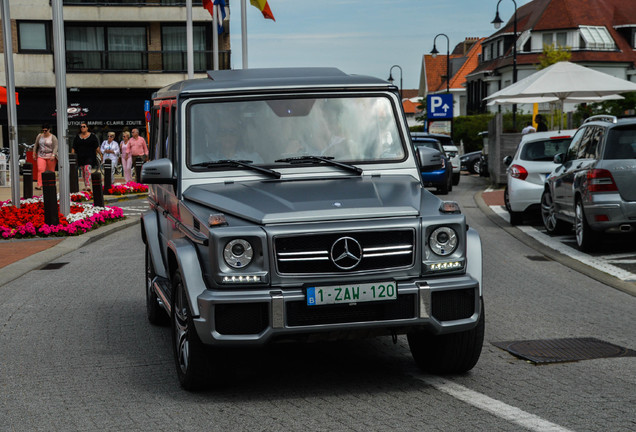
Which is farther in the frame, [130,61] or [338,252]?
[130,61]

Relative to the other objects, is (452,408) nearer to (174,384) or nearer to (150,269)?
(174,384)

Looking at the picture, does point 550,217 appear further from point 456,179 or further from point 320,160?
point 456,179

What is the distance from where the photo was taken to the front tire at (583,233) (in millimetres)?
12665

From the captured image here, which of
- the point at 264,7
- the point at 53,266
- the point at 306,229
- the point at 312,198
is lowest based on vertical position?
the point at 53,266

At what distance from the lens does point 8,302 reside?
955 cm

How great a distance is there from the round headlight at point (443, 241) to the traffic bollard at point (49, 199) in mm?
11414

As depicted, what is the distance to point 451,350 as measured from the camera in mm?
5809

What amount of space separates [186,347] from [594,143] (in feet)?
27.3

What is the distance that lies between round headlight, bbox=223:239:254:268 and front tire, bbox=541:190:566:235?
10.3m

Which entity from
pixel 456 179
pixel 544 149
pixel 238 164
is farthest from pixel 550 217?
pixel 456 179

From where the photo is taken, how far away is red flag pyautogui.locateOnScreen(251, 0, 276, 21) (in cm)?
3162

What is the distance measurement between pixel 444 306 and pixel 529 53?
74.8m

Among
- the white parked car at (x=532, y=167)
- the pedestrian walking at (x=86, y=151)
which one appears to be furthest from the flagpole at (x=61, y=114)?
the pedestrian walking at (x=86, y=151)

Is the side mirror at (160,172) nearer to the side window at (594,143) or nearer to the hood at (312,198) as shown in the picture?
the hood at (312,198)
